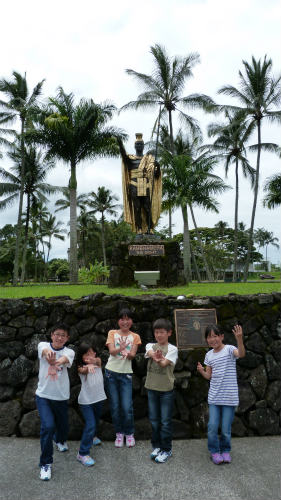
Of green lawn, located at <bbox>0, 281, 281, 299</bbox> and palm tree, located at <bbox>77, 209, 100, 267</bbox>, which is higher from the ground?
palm tree, located at <bbox>77, 209, 100, 267</bbox>

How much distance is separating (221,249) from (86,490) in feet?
122

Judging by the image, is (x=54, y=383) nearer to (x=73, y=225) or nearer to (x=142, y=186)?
(x=142, y=186)

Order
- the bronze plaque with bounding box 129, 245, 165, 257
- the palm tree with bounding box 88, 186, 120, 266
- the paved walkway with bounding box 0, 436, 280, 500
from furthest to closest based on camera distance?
the palm tree with bounding box 88, 186, 120, 266, the bronze plaque with bounding box 129, 245, 165, 257, the paved walkway with bounding box 0, 436, 280, 500

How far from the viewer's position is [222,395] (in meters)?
2.91

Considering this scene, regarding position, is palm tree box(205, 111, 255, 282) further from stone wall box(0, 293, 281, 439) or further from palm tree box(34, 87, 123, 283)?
stone wall box(0, 293, 281, 439)

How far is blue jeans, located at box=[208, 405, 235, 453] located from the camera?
9.54 ft

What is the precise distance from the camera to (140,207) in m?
10.8

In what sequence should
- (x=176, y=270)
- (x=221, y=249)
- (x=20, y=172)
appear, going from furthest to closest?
(x=221, y=249)
(x=20, y=172)
(x=176, y=270)

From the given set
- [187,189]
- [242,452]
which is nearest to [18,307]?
[242,452]

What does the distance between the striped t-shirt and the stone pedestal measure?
580cm

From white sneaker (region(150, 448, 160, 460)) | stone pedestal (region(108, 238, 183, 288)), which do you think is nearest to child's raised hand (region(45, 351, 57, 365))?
white sneaker (region(150, 448, 160, 460))

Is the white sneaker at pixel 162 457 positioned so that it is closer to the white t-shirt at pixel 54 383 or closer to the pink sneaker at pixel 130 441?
the pink sneaker at pixel 130 441

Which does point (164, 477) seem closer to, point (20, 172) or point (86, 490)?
point (86, 490)

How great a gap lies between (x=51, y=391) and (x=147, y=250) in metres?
6.43
